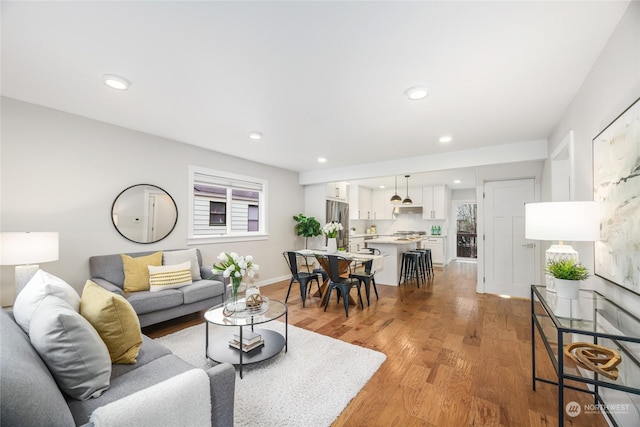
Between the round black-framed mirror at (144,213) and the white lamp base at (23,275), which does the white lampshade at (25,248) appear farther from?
the round black-framed mirror at (144,213)

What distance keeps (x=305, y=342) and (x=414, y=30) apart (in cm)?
283

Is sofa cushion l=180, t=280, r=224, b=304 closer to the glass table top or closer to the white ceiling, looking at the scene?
the glass table top

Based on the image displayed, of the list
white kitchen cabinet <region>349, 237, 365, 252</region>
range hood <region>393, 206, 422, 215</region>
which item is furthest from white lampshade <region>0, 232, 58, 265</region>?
range hood <region>393, 206, 422, 215</region>

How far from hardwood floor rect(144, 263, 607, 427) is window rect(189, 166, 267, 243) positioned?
1343 mm

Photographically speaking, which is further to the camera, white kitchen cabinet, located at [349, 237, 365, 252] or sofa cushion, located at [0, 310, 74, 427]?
white kitchen cabinet, located at [349, 237, 365, 252]

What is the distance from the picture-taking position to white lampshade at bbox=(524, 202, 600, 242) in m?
1.68

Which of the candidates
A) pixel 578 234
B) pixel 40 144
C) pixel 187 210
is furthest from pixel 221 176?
pixel 578 234

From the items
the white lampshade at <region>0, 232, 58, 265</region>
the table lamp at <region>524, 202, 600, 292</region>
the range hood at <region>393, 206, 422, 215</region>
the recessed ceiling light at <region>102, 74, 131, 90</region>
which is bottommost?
the white lampshade at <region>0, 232, 58, 265</region>

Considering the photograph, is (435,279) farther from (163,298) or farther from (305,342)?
(163,298)

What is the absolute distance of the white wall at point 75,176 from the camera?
266cm

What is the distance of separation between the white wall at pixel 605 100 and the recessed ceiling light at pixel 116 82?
345 centimetres

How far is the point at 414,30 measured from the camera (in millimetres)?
1654

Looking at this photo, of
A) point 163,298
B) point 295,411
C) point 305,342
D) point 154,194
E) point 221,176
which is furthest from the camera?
point 221,176

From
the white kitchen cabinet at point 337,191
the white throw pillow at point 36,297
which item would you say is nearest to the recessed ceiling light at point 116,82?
the white throw pillow at point 36,297
